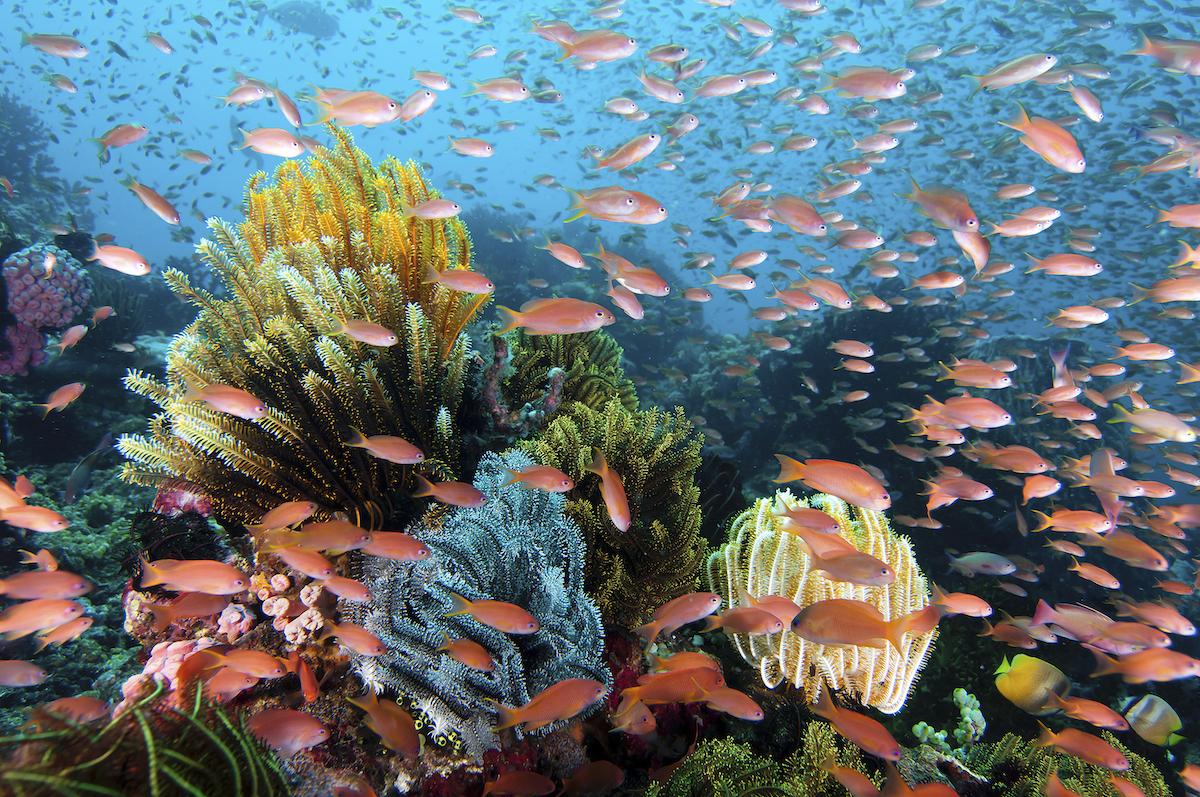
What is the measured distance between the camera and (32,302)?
9.11 metres

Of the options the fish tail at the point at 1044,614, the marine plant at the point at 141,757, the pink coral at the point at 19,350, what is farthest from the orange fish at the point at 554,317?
the pink coral at the point at 19,350

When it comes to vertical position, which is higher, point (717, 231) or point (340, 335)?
point (340, 335)

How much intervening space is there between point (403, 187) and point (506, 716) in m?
4.18

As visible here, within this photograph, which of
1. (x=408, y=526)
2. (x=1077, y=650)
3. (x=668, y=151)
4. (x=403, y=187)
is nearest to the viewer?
(x=408, y=526)

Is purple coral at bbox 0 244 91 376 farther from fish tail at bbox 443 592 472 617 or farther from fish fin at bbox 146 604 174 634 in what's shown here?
fish tail at bbox 443 592 472 617

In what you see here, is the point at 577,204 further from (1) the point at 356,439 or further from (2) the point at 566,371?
(1) the point at 356,439

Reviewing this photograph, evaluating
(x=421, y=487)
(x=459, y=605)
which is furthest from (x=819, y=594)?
(x=421, y=487)

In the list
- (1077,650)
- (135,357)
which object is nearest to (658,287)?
(1077,650)

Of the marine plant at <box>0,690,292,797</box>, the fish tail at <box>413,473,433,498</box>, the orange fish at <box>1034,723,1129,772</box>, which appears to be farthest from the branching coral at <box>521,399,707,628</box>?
the orange fish at <box>1034,723,1129,772</box>

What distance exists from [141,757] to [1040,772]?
5022mm

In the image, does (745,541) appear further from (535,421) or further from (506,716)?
(506,716)

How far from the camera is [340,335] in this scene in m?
3.48

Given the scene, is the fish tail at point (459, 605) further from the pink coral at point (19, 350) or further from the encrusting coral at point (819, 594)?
the pink coral at point (19, 350)

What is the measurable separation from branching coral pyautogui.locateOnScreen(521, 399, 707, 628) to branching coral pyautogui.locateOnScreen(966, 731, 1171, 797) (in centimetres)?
251
